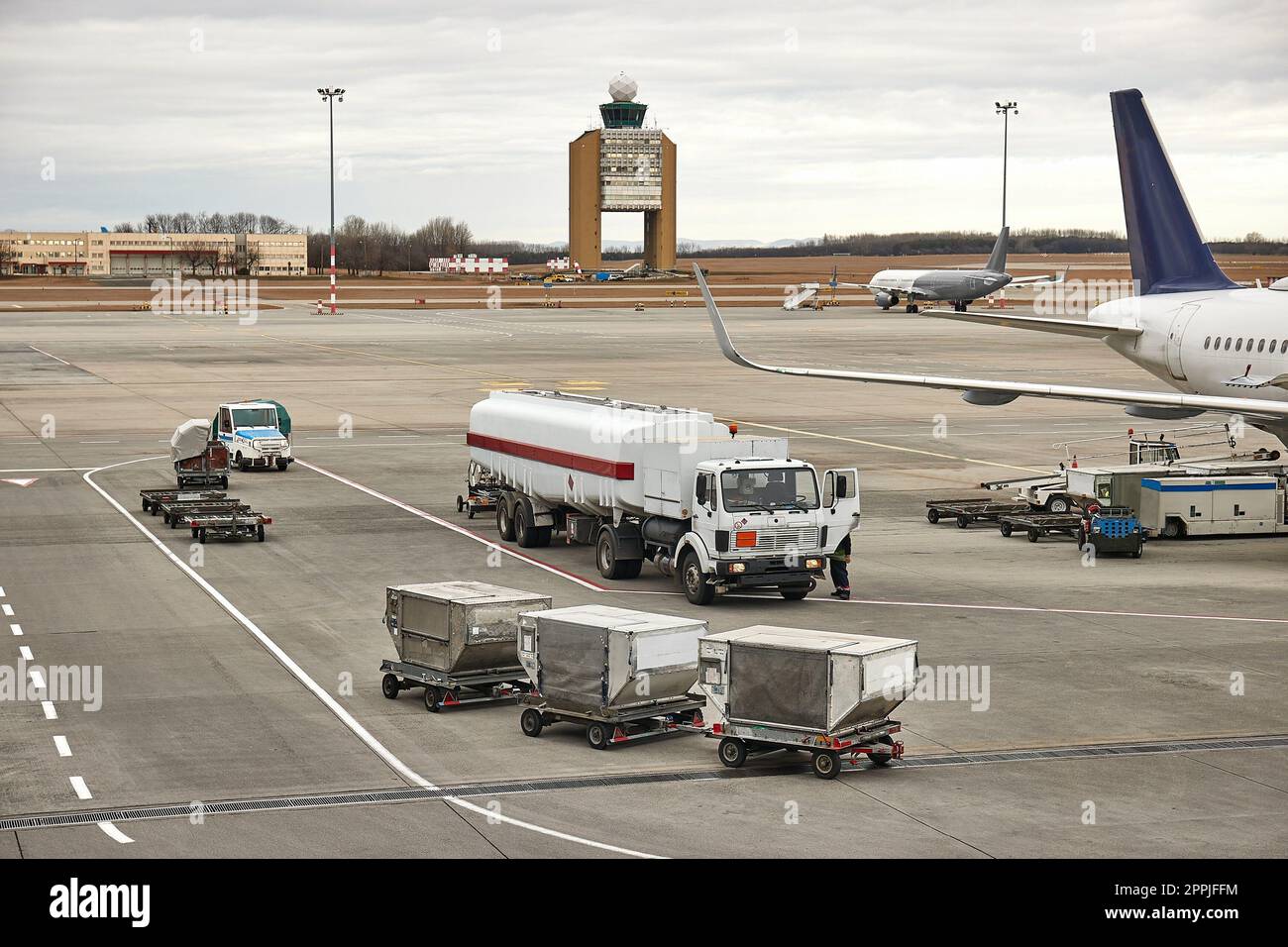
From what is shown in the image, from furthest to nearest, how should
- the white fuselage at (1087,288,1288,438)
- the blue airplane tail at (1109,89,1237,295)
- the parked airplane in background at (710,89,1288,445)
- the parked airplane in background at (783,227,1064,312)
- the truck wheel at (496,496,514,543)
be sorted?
the parked airplane in background at (783,227,1064,312) < the blue airplane tail at (1109,89,1237,295) < the parked airplane in background at (710,89,1288,445) < the white fuselage at (1087,288,1288,438) < the truck wheel at (496,496,514,543)

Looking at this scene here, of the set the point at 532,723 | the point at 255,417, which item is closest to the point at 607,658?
the point at 532,723

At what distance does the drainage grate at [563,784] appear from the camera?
55.8ft

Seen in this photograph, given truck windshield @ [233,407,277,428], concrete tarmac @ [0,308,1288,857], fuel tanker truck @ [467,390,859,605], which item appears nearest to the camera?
concrete tarmac @ [0,308,1288,857]

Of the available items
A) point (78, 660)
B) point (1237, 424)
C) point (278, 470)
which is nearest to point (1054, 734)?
point (78, 660)

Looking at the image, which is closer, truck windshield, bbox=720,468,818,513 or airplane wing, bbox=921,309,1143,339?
truck windshield, bbox=720,468,818,513

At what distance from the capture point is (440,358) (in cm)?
9181

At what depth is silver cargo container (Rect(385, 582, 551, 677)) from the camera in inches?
863

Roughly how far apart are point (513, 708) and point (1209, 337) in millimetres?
25962

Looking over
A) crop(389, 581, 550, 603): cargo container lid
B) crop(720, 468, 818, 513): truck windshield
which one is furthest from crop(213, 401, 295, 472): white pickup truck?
crop(389, 581, 550, 603): cargo container lid

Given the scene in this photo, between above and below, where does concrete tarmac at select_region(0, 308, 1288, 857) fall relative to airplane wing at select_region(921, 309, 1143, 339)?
below

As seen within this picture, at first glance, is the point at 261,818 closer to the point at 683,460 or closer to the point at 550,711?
the point at 550,711

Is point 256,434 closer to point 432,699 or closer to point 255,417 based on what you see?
point 255,417

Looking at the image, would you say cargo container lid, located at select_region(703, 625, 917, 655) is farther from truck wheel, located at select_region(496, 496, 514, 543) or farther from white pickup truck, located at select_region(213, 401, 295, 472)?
white pickup truck, located at select_region(213, 401, 295, 472)

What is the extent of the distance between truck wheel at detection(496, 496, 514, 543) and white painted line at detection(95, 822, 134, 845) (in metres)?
20.1
